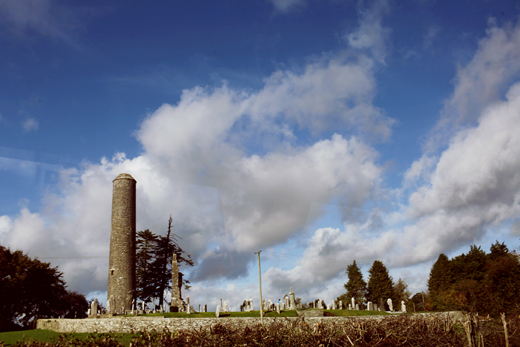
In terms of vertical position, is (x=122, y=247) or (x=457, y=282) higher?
(x=122, y=247)

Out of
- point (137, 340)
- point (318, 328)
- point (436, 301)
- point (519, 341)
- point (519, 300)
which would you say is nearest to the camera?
point (137, 340)

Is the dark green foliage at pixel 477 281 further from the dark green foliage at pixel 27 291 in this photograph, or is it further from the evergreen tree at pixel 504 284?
the dark green foliage at pixel 27 291

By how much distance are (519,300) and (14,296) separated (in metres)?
47.6

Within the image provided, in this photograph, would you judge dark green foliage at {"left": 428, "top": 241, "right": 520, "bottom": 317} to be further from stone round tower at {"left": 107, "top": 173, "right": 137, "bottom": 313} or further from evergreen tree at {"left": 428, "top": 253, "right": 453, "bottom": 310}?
Result: stone round tower at {"left": 107, "top": 173, "right": 137, "bottom": 313}

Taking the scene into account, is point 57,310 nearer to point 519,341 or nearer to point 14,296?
point 14,296

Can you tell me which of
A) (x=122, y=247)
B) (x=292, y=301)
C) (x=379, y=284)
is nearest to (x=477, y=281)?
(x=379, y=284)

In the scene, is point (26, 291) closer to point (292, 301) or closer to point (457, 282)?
point (292, 301)

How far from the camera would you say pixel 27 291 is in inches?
1441

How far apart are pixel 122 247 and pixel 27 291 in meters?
9.50

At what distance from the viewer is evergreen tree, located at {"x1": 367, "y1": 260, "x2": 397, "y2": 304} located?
57000mm

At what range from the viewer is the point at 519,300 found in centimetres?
3750

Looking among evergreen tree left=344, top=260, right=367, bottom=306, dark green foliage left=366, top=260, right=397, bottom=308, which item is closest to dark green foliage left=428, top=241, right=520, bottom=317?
dark green foliage left=366, top=260, right=397, bottom=308

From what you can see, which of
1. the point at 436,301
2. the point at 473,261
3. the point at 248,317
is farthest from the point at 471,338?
the point at 473,261

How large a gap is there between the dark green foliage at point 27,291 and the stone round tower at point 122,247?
3.93 metres
